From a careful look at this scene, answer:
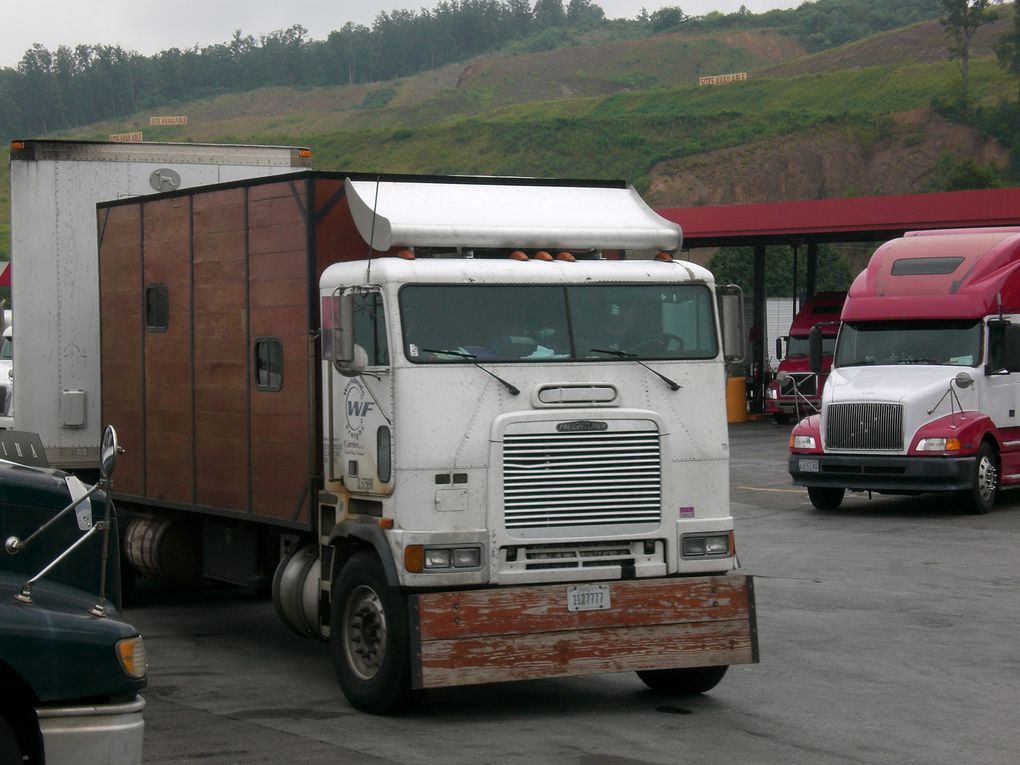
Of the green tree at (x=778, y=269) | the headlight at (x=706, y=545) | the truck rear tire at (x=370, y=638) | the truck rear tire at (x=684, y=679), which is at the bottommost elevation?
the truck rear tire at (x=684, y=679)

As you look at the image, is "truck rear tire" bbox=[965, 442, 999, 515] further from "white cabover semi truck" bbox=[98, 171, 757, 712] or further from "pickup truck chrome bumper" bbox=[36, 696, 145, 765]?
"pickup truck chrome bumper" bbox=[36, 696, 145, 765]

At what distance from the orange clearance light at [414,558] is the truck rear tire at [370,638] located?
0.18 m

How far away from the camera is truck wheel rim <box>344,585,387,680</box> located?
30.6 ft

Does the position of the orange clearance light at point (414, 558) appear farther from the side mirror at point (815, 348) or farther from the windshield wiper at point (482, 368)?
the side mirror at point (815, 348)

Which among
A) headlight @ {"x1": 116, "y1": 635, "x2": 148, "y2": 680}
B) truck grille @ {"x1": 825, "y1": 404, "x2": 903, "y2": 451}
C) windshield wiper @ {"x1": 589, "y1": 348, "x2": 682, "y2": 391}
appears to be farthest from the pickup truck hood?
truck grille @ {"x1": 825, "y1": 404, "x2": 903, "y2": 451}

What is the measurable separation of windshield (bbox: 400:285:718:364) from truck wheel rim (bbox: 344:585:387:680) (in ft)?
4.92

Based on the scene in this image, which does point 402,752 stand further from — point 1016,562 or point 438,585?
point 1016,562

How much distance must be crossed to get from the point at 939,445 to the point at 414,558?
39.9 feet

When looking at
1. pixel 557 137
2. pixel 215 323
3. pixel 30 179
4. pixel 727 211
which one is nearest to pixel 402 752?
pixel 215 323

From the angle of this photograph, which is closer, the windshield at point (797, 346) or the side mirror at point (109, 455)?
the side mirror at point (109, 455)

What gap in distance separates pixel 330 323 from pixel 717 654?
10.2ft

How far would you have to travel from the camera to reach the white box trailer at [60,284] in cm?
1369

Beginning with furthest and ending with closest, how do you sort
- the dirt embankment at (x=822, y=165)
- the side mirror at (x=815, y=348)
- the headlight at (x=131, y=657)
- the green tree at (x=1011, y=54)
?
the green tree at (x=1011, y=54)
the dirt embankment at (x=822, y=165)
the side mirror at (x=815, y=348)
the headlight at (x=131, y=657)

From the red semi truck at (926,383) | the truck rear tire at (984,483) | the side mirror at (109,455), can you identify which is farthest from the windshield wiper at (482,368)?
the truck rear tire at (984,483)
